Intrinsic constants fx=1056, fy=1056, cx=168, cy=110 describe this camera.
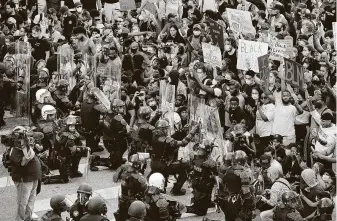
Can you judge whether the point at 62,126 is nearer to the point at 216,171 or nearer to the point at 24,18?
the point at 216,171

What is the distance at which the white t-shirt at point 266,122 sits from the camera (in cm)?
2036

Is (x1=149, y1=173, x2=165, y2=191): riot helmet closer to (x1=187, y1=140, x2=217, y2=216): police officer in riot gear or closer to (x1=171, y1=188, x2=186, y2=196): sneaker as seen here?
(x1=187, y1=140, x2=217, y2=216): police officer in riot gear

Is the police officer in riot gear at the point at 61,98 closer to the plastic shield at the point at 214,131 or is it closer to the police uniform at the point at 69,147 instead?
the police uniform at the point at 69,147

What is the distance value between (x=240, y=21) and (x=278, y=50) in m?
1.80

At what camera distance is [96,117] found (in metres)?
21.6

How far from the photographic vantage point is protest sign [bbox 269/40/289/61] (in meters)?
22.9

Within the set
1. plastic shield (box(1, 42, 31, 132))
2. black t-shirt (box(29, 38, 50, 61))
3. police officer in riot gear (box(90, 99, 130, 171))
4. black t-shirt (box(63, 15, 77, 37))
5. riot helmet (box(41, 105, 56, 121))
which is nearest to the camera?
riot helmet (box(41, 105, 56, 121))

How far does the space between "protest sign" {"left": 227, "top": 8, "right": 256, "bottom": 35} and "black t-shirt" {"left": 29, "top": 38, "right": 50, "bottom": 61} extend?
502cm

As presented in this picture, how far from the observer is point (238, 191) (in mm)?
17188

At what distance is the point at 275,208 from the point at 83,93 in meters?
7.61

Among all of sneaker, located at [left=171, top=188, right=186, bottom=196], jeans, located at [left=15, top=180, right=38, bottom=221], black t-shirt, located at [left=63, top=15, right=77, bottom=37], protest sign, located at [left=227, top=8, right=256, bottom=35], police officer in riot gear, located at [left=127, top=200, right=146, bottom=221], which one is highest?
protest sign, located at [left=227, top=8, right=256, bottom=35]

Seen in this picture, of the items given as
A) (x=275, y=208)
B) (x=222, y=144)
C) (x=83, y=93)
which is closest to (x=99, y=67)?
(x=83, y=93)

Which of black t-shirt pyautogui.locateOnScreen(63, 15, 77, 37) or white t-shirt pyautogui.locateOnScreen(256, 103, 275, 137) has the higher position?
black t-shirt pyautogui.locateOnScreen(63, 15, 77, 37)

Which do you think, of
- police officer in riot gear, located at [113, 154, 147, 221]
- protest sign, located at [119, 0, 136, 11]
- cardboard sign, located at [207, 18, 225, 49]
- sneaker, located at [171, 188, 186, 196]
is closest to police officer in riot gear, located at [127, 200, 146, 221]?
police officer in riot gear, located at [113, 154, 147, 221]
